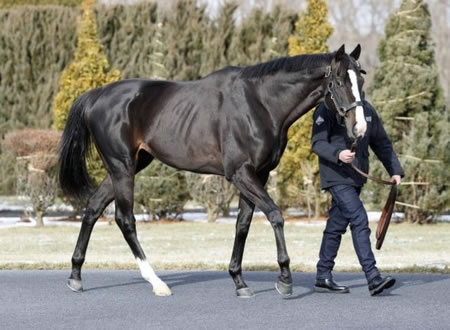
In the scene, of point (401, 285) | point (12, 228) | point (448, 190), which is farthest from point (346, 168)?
point (12, 228)

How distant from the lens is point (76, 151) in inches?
387

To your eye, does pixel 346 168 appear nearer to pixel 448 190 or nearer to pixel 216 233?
pixel 216 233

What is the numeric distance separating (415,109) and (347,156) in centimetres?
995

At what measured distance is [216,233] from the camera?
16469 millimetres

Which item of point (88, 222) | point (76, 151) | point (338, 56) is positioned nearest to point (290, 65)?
point (338, 56)

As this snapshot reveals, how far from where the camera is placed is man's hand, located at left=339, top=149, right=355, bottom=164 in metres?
8.08

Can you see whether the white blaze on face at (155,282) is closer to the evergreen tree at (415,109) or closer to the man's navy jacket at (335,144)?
the man's navy jacket at (335,144)

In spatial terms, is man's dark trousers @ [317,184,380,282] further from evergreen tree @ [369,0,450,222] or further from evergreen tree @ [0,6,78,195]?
evergreen tree @ [0,6,78,195]

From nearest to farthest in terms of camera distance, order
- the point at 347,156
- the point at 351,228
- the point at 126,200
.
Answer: the point at 347,156, the point at 351,228, the point at 126,200

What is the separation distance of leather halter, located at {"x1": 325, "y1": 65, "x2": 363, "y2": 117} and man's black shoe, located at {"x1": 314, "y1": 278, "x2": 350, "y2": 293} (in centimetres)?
153

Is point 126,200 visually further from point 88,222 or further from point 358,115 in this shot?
point 358,115

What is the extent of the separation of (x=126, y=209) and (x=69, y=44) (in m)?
13.4

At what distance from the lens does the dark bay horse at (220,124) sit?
815cm

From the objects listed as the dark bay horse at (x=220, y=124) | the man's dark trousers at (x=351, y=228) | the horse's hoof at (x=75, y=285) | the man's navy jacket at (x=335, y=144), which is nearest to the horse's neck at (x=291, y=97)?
the dark bay horse at (x=220, y=124)
